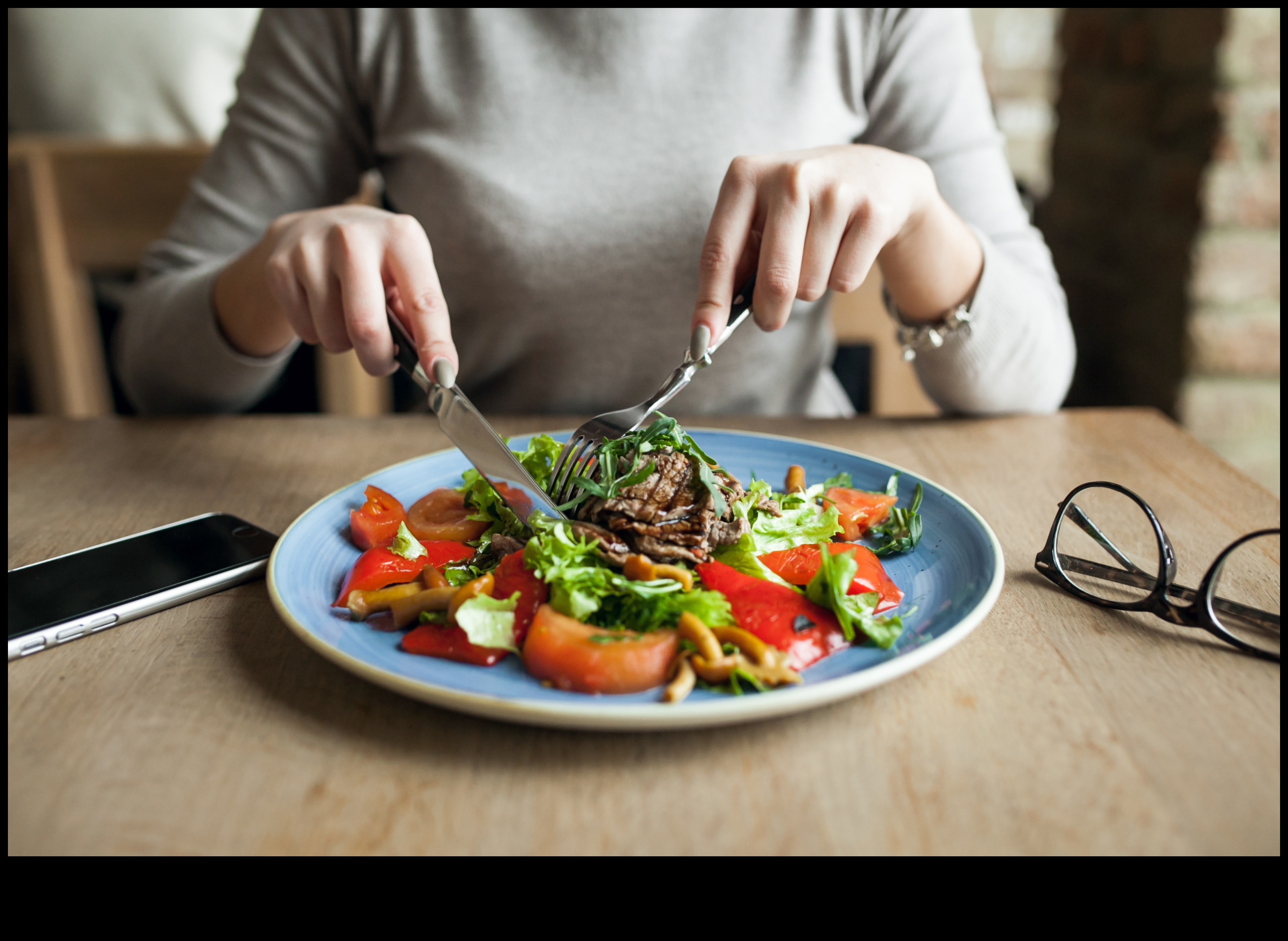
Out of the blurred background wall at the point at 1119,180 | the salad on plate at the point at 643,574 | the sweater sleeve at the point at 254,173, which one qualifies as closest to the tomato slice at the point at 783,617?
the salad on plate at the point at 643,574

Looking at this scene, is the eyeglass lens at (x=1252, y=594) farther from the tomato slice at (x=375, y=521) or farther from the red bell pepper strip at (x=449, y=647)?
the tomato slice at (x=375, y=521)

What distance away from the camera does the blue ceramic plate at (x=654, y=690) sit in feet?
2.16

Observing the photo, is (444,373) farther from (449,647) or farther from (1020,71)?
(1020,71)

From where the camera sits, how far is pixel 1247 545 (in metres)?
1.06

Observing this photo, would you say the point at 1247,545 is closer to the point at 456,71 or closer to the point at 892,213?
the point at 892,213

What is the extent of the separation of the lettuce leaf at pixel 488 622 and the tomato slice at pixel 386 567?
160mm

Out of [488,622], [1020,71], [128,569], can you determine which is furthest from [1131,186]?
[1020,71]

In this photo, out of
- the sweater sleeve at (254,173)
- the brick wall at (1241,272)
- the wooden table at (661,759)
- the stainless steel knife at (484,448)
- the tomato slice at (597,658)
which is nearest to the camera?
the wooden table at (661,759)

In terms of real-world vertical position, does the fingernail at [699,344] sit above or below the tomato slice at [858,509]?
above

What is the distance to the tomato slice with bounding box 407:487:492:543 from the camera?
1062 mm

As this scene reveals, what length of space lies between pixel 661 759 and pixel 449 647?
22 centimetres

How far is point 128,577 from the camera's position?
96cm

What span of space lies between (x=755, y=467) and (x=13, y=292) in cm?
409
